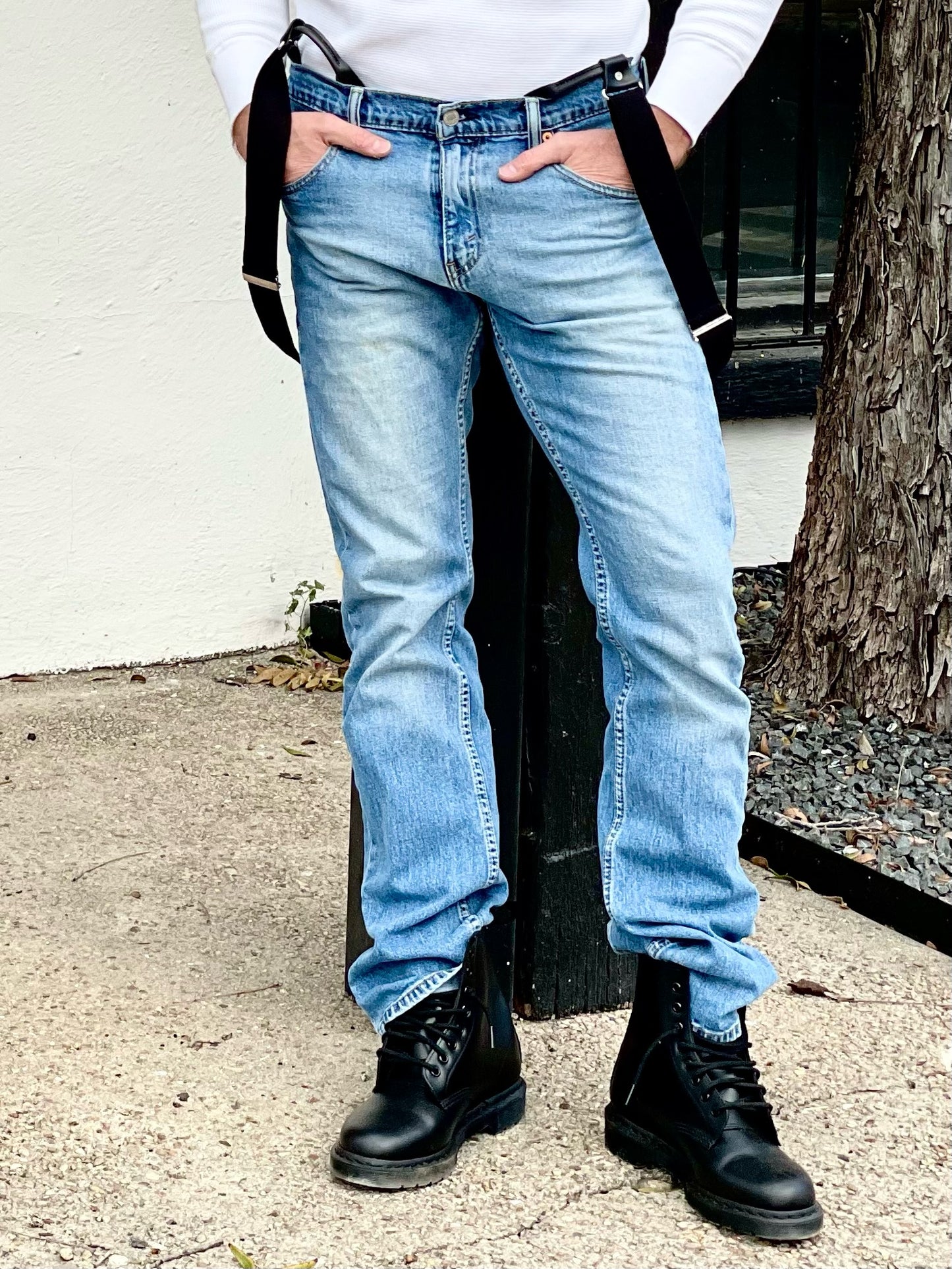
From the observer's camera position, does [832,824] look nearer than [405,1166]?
No

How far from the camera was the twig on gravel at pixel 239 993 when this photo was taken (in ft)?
8.24

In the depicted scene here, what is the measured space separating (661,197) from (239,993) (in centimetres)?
141

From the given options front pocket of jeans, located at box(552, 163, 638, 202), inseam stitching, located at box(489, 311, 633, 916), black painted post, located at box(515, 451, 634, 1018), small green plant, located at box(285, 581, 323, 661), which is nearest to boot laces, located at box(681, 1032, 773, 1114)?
inseam stitching, located at box(489, 311, 633, 916)

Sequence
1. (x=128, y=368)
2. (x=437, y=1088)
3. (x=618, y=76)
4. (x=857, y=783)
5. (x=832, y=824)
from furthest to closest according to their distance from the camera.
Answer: (x=128, y=368) → (x=857, y=783) → (x=832, y=824) → (x=437, y=1088) → (x=618, y=76)

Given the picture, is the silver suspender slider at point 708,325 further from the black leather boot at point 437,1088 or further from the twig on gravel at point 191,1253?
the twig on gravel at point 191,1253

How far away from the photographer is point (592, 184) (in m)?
1.88

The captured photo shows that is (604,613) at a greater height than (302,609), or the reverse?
(604,613)

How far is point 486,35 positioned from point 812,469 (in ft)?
6.89

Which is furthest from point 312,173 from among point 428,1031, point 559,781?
point 428,1031

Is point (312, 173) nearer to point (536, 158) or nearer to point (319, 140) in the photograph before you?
point (319, 140)

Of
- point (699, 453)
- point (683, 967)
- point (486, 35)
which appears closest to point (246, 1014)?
point (683, 967)

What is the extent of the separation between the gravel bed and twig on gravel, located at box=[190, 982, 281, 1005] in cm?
113

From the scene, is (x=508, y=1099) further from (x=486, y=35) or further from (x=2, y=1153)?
(x=486, y=35)

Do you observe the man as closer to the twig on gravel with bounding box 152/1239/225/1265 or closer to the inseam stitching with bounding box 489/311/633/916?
the inseam stitching with bounding box 489/311/633/916
